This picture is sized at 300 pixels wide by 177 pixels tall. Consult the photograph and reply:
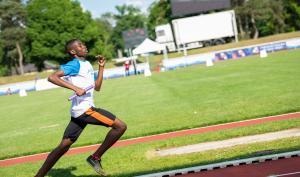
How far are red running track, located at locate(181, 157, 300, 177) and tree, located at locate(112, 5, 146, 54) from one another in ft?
442

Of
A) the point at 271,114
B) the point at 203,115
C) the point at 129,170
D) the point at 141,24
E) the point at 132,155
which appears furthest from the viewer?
the point at 141,24

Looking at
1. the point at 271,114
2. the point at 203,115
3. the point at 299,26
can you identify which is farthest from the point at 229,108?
the point at 299,26

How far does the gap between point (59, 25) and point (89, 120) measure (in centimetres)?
7488

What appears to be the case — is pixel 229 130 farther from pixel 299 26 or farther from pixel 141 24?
pixel 141 24

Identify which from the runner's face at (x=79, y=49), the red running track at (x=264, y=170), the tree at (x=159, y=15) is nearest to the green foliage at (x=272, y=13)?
the tree at (x=159, y=15)

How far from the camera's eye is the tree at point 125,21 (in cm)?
14212

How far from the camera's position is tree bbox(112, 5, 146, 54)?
466ft

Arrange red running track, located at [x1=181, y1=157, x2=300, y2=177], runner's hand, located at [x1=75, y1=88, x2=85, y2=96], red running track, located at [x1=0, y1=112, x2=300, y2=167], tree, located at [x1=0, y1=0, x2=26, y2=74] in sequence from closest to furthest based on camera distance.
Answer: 1. red running track, located at [x1=181, y1=157, x2=300, y2=177]
2. runner's hand, located at [x1=75, y1=88, x2=85, y2=96]
3. red running track, located at [x1=0, y1=112, x2=300, y2=167]
4. tree, located at [x1=0, y1=0, x2=26, y2=74]

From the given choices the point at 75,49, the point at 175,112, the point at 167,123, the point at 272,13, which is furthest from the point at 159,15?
the point at 75,49

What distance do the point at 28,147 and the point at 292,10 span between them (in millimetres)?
80040

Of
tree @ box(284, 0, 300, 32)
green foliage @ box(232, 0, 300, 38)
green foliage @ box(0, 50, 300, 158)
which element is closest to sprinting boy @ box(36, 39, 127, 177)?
green foliage @ box(0, 50, 300, 158)

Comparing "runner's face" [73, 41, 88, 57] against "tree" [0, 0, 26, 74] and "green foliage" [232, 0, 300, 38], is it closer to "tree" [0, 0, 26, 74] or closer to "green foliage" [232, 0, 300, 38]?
"tree" [0, 0, 26, 74]

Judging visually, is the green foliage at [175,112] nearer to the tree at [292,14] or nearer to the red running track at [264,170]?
the red running track at [264,170]

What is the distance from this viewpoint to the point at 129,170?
804 centimetres
